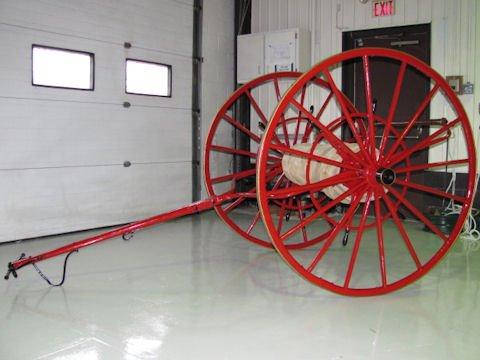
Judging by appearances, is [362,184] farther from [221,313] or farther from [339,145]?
[221,313]

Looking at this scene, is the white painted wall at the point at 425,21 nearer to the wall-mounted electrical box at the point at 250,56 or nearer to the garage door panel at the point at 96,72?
the wall-mounted electrical box at the point at 250,56

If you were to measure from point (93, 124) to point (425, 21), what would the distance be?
13.0 ft

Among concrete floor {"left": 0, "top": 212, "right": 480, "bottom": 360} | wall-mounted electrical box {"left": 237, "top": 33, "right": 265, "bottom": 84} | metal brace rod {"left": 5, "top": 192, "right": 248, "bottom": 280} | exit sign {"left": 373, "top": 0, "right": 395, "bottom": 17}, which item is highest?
exit sign {"left": 373, "top": 0, "right": 395, "bottom": 17}

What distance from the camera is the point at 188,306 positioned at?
353 cm

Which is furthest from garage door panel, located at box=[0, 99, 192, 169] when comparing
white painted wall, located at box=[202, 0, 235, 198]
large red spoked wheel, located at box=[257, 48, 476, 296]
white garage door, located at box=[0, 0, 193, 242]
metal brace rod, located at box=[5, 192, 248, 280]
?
large red spoked wheel, located at box=[257, 48, 476, 296]

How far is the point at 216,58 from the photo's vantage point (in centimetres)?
745

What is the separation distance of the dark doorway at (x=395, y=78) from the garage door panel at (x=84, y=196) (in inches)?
95.1

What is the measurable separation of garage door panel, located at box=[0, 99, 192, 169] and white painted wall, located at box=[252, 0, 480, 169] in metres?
2.01

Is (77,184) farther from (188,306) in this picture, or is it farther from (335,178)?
(335,178)

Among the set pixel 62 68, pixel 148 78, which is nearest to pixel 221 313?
pixel 62 68

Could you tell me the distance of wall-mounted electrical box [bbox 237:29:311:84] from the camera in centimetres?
697

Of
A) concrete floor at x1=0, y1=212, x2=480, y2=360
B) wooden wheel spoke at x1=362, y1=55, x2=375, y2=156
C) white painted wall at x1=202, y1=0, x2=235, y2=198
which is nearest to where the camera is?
concrete floor at x1=0, y1=212, x2=480, y2=360

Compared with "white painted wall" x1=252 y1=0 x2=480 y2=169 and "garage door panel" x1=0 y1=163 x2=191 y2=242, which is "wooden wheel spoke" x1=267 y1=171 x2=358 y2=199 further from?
"white painted wall" x1=252 y1=0 x2=480 y2=169

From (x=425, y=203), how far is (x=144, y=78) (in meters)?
3.67
